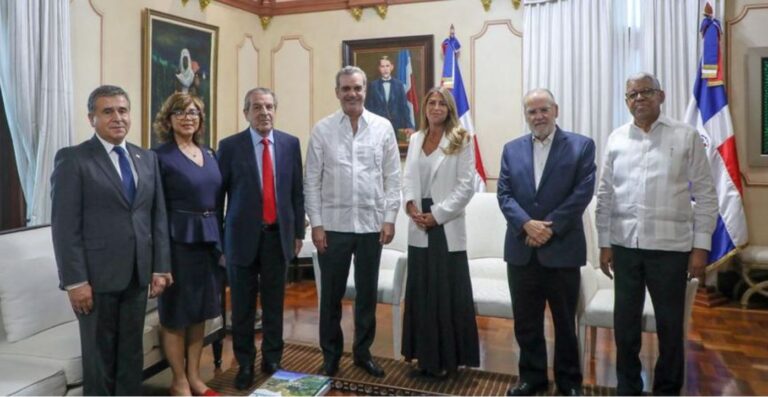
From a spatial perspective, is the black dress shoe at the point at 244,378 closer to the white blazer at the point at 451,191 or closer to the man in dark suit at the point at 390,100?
the white blazer at the point at 451,191

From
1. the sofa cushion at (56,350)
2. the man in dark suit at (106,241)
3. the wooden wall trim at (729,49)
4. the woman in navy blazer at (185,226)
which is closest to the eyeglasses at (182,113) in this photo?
the woman in navy blazer at (185,226)

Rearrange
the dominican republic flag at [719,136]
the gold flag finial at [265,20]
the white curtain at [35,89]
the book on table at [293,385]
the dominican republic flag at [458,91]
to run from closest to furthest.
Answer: the book on table at [293,385] → the white curtain at [35,89] → the dominican republic flag at [719,136] → the dominican republic flag at [458,91] → the gold flag finial at [265,20]

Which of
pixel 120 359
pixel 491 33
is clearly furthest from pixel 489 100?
pixel 120 359

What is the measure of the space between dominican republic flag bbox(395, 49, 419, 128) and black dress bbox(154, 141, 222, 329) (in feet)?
9.86

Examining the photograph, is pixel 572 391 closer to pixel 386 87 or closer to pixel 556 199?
pixel 556 199

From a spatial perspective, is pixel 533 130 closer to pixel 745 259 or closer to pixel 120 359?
pixel 120 359

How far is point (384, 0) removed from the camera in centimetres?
521

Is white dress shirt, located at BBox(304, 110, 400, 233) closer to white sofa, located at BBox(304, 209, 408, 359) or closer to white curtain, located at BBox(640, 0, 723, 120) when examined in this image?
white sofa, located at BBox(304, 209, 408, 359)

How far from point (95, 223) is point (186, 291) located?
1.66 feet

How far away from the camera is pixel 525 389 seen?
2566 mm

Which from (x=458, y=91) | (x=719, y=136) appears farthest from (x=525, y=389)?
(x=458, y=91)

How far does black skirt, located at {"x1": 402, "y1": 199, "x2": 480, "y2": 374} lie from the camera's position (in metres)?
2.62

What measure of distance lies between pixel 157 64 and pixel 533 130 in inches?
121

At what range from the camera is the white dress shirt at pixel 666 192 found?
2346 mm
